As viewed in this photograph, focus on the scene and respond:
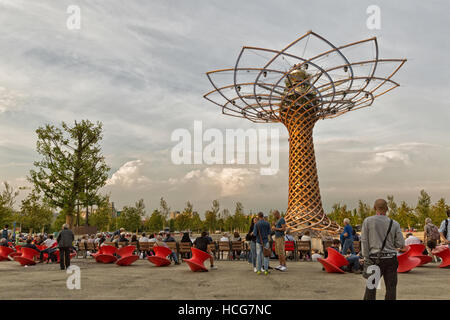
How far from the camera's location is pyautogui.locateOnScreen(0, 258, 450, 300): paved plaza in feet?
22.0

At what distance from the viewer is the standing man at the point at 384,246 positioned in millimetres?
4684

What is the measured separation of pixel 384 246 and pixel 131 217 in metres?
57.0

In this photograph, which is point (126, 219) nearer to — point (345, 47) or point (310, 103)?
point (310, 103)

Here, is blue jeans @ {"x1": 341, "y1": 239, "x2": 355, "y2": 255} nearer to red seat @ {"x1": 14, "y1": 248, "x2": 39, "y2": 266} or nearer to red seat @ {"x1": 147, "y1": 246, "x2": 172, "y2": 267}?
red seat @ {"x1": 147, "y1": 246, "x2": 172, "y2": 267}

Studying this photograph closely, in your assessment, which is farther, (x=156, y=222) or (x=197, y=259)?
(x=156, y=222)

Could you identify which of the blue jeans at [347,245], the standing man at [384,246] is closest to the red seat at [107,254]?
the blue jeans at [347,245]

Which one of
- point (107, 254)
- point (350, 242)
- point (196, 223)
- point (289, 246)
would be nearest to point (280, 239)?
point (350, 242)

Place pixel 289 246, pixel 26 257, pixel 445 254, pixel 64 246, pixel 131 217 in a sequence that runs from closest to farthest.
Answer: pixel 445 254
pixel 64 246
pixel 26 257
pixel 289 246
pixel 131 217

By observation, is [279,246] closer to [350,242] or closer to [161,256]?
[350,242]

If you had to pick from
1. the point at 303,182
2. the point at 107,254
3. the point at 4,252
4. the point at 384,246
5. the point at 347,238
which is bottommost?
the point at 4,252

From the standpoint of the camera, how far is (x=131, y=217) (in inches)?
2285

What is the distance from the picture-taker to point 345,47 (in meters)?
14.6
